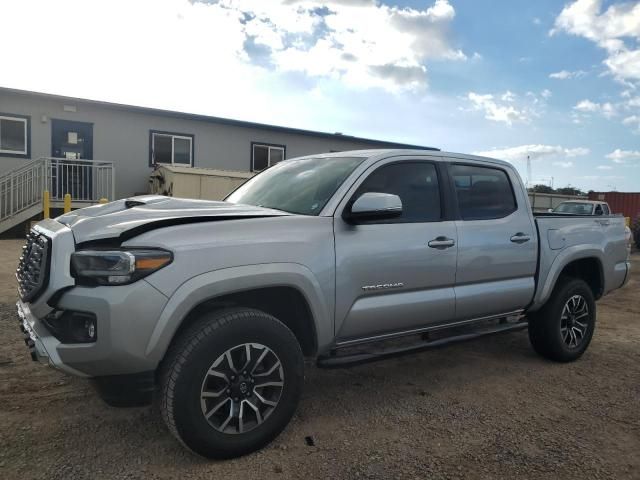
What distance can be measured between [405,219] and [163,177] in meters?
12.1

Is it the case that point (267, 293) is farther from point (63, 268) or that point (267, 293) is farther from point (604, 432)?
point (604, 432)

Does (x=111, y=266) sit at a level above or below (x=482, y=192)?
below

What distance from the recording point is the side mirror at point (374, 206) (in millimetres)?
3160

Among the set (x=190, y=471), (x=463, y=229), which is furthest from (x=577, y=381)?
(x=190, y=471)

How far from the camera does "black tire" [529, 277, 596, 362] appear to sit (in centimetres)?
459

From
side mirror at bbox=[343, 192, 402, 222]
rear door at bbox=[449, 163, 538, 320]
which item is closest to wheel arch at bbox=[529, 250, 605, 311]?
rear door at bbox=[449, 163, 538, 320]

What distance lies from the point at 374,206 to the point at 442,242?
80 cm

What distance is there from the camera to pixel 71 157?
1484 cm

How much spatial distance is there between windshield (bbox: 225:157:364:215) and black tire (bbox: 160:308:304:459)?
892mm

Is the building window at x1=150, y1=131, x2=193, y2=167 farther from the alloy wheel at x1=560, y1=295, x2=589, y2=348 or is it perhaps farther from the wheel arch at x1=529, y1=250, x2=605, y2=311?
the alloy wheel at x1=560, y1=295, x2=589, y2=348

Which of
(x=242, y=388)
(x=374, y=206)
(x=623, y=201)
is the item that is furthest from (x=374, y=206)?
(x=623, y=201)

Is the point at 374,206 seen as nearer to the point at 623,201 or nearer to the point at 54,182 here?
the point at 54,182

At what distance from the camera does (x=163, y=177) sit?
1448 centimetres

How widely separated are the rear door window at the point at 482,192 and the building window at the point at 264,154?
14.4 m
